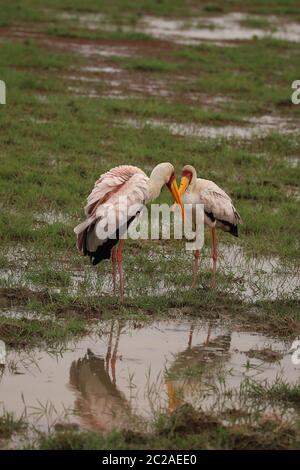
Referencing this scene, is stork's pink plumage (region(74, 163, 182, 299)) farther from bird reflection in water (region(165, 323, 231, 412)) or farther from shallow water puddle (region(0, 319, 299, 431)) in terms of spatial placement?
bird reflection in water (region(165, 323, 231, 412))

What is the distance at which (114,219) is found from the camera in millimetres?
6680

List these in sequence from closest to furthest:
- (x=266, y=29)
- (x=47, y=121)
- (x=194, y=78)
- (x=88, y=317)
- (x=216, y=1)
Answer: (x=88, y=317)
(x=47, y=121)
(x=194, y=78)
(x=266, y=29)
(x=216, y=1)

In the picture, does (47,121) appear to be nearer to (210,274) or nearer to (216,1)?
(210,274)

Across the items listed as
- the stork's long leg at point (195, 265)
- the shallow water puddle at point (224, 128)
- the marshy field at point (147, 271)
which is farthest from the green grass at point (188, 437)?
the shallow water puddle at point (224, 128)

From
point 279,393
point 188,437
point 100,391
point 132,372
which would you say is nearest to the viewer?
point 188,437

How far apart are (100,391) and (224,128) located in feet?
23.5

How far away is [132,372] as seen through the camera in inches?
221

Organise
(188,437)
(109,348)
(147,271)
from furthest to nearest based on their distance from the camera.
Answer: (147,271), (109,348), (188,437)

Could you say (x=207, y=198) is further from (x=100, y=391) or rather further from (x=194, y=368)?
(x=100, y=391)

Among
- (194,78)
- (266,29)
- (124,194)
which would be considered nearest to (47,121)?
(194,78)

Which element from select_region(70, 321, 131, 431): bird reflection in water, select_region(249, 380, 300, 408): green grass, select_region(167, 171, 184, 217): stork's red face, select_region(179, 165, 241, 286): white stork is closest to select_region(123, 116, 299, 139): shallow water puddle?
select_region(179, 165, 241, 286): white stork

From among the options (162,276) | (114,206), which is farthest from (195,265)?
(114,206)

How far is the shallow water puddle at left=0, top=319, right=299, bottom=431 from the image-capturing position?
16.7ft
